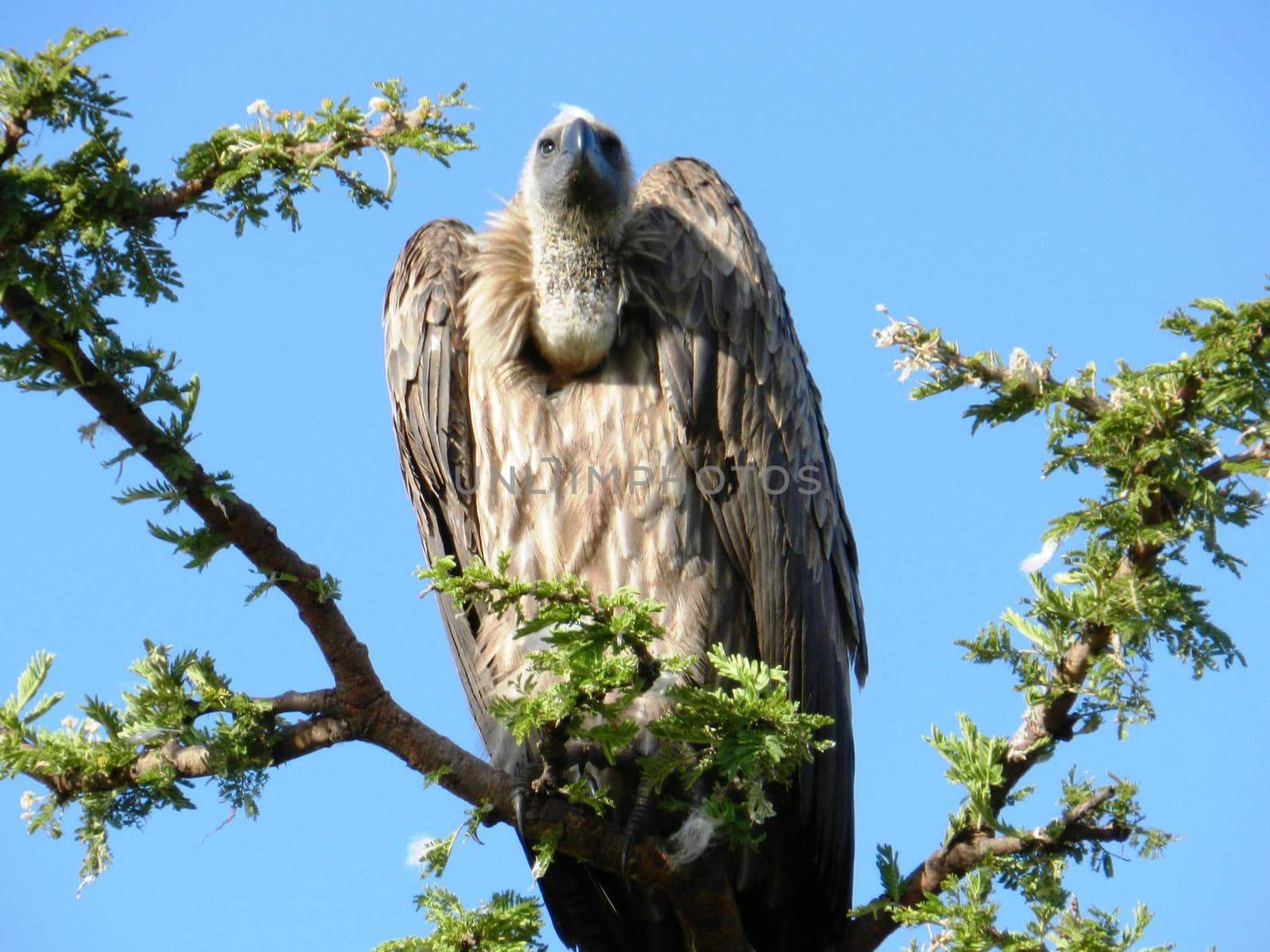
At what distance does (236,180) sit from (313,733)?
1684 millimetres

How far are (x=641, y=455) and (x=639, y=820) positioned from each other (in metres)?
1.57

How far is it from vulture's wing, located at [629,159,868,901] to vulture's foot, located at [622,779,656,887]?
88 centimetres

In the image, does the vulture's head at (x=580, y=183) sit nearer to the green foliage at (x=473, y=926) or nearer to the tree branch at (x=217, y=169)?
the tree branch at (x=217, y=169)

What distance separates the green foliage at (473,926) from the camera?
15.3 feet

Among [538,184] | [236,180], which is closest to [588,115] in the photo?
[538,184]

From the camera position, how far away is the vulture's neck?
5.94 metres

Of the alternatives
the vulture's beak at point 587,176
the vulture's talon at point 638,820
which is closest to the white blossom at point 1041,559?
the vulture's talon at point 638,820

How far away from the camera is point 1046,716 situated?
4371 millimetres

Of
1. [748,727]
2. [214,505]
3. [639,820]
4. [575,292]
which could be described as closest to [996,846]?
[748,727]

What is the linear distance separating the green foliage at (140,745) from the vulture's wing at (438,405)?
6.33 ft

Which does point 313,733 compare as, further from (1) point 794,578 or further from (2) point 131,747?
(1) point 794,578

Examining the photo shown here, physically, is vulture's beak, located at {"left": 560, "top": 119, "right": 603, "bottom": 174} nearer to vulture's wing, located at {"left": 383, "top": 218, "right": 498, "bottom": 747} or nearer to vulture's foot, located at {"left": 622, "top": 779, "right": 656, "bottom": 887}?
vulture's wing, located at {"left": 383, "top": 218, "right": 498, "bottom": 747}

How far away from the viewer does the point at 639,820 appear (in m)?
4.96

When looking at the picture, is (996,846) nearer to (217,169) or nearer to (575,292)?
(575,292)
